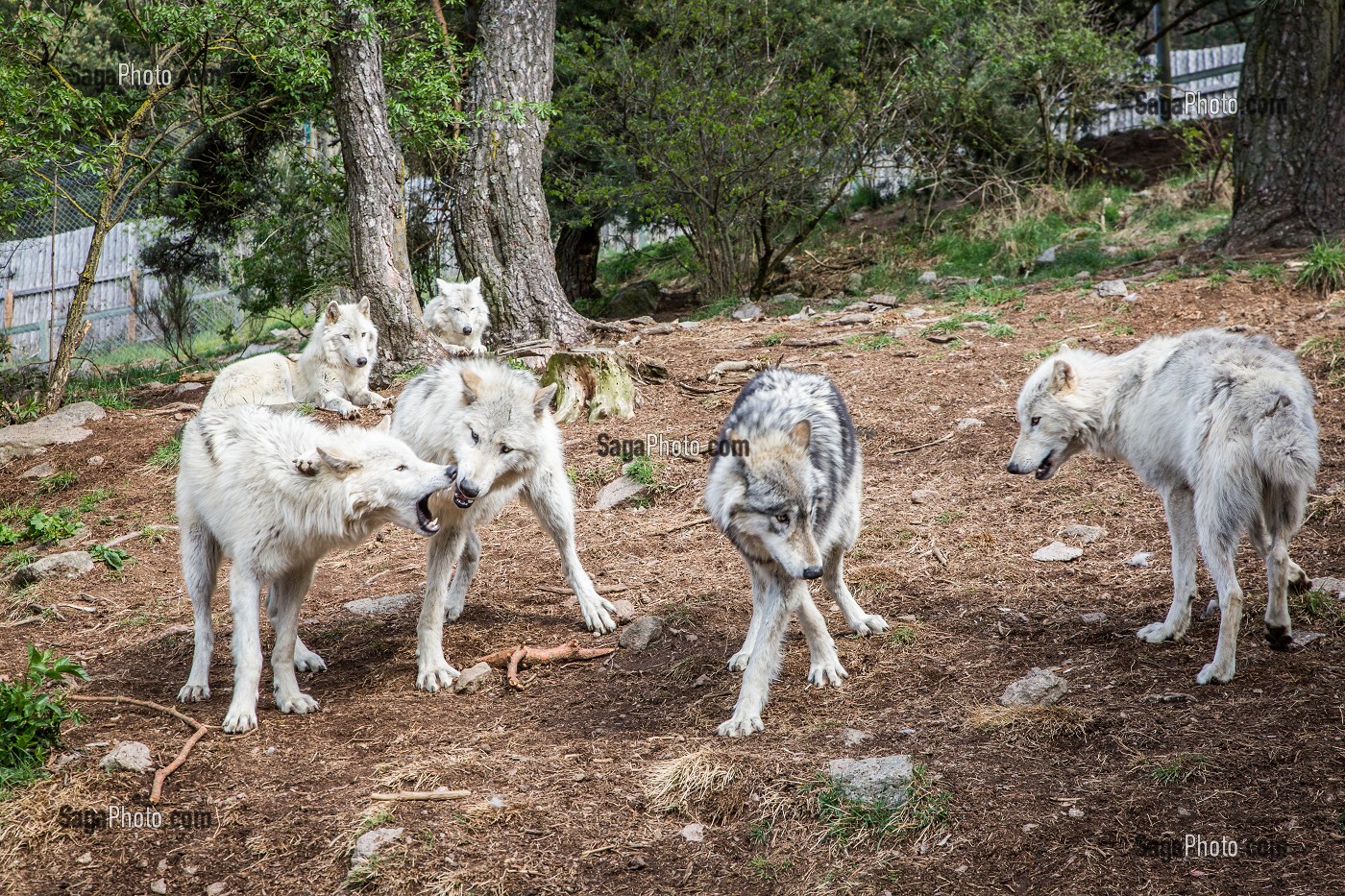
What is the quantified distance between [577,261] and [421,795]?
14.1 meters

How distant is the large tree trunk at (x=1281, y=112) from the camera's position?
993 centimetres

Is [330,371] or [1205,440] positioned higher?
[330,371]

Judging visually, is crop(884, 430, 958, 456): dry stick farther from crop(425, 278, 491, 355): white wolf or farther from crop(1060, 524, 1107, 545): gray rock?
crop(425, 278, 491, 355): white wolf

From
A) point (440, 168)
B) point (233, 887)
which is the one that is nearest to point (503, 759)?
point (233, 887)

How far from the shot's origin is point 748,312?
12.0 m

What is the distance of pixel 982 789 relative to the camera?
137 inches

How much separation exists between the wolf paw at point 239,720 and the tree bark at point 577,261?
12.9 metres

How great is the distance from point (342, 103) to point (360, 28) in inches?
29.3

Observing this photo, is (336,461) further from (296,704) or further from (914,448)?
(914,448)

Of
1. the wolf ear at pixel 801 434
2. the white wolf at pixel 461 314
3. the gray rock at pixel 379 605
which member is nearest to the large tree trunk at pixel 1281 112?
the white wolf at pixel 461 314

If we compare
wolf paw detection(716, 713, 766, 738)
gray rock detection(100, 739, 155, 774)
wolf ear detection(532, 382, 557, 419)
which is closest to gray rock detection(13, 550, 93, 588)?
gray rock detection(100, 739, 155, 774)

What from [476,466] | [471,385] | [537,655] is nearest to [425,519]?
[476,466]

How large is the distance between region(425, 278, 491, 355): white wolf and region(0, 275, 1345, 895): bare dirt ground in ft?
12.1

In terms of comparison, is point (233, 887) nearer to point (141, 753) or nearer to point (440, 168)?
point (141, 753)
